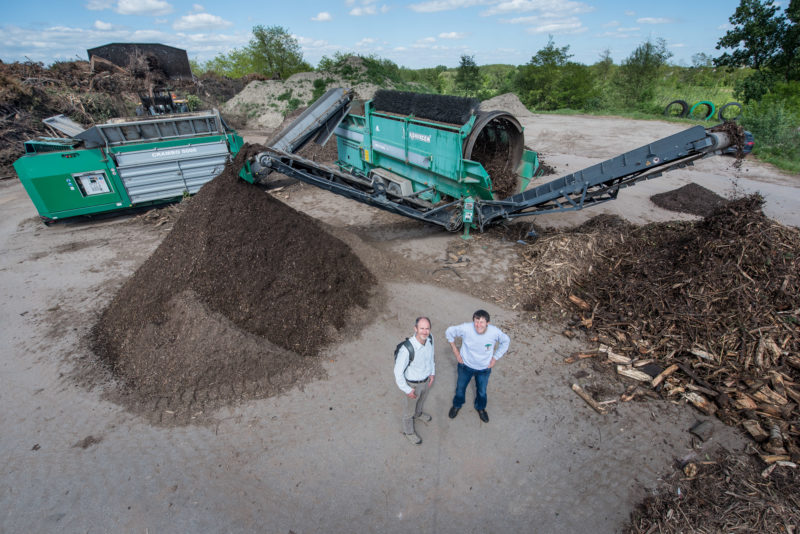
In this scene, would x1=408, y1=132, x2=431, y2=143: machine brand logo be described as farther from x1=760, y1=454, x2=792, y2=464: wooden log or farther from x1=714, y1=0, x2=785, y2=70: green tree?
x1=714, y1=0, x2=785, y2=70: green tree

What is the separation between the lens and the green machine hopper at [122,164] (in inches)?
373

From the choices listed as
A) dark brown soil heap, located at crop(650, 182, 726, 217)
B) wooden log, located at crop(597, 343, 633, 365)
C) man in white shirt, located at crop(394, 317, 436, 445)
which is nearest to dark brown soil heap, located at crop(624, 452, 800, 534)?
wooden log, located at crop(597, 343, 633, 365)

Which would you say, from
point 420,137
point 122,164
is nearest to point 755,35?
point 420,137

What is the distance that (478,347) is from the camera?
12.8 ft

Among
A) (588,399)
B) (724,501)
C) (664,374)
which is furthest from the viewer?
(664,374)

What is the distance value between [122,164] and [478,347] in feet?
37.2

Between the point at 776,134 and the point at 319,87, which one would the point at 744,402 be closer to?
the point at 776,134

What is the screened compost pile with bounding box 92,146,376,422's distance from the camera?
4.78 meters

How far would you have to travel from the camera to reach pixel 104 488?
3.72 metres

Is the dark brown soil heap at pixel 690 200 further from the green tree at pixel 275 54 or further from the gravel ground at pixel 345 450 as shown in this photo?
the green tree at pixel 275 54

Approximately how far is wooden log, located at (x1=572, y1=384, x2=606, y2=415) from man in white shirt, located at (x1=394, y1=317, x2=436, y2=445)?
210 centimetres

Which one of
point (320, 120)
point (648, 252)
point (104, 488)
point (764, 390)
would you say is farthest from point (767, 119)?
point (104, 488)

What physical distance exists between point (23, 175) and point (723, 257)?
15172mm

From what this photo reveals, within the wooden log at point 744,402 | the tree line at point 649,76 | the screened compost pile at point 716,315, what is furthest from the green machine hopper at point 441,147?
the tree line at point 649,76
